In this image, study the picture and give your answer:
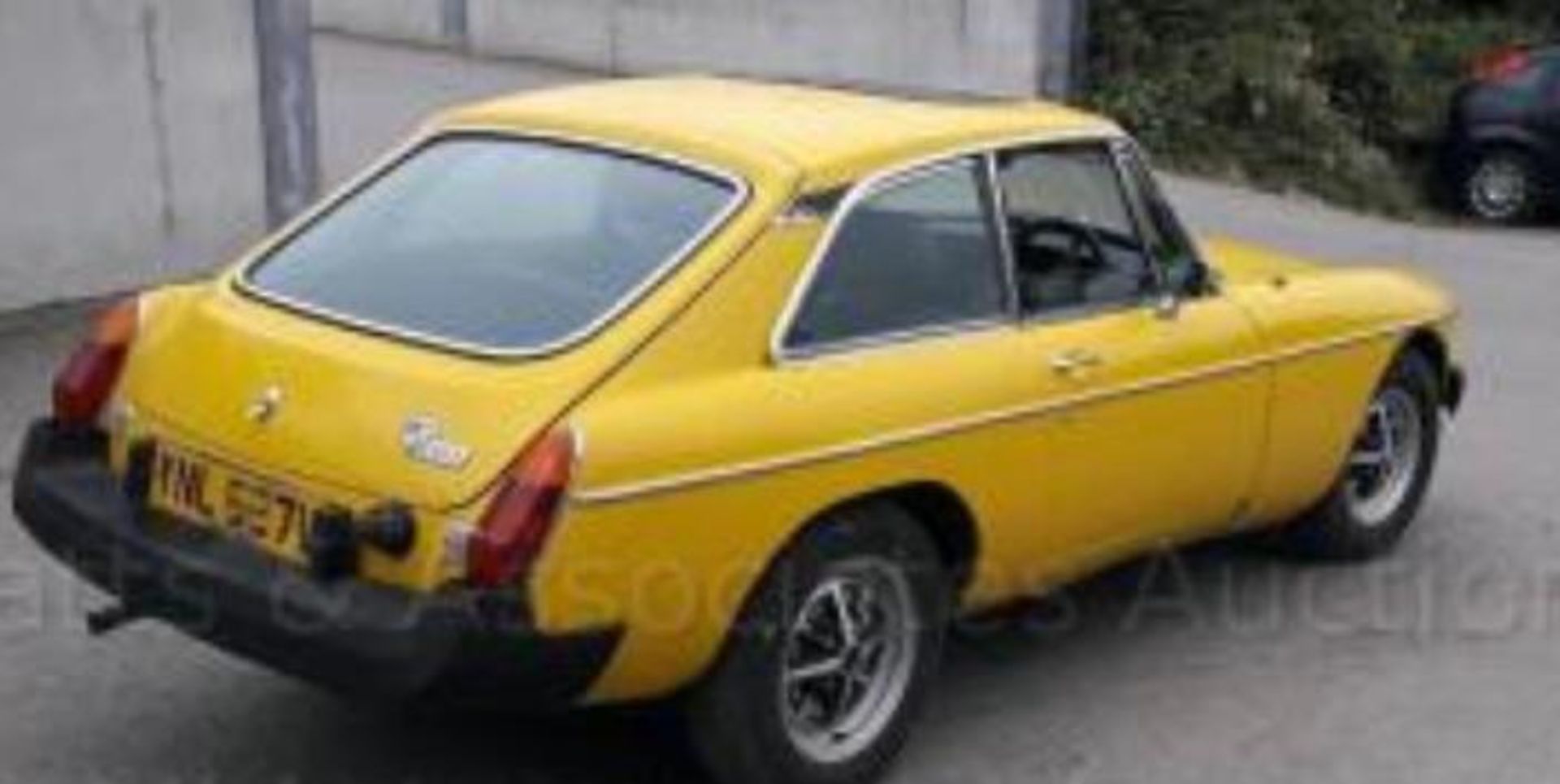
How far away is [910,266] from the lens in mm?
5883

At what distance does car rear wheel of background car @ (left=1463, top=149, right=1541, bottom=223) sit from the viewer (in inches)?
782

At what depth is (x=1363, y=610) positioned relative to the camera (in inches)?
291

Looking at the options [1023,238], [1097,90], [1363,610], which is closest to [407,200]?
[1023,238]

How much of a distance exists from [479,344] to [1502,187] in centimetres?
1599

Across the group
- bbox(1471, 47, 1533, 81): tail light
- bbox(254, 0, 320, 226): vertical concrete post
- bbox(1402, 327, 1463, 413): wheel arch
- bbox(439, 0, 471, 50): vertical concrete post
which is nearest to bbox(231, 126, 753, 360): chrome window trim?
bbox(1402, 327, 1463, 413): wheel arch

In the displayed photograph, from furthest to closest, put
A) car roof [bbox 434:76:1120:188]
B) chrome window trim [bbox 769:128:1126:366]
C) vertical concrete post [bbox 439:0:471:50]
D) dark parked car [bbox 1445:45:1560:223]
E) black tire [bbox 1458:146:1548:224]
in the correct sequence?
vertical concrete post [bbox 439:0:471:50]
black tire [bbox 1458:146:1548:224]
dark parked car [bbox 1445:45:1560:223]
car roof [bbox 434:76:1120:188]
chrome window trim [bbox 769:128:1126:366]

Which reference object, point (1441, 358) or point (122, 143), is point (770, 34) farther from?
point (1441, 358)

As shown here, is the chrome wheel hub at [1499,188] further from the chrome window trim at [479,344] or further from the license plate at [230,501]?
the license plate at [230,501]

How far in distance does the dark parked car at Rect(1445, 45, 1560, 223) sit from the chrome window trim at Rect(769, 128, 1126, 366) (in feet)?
46.2

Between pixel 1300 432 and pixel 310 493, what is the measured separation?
9.60 feet

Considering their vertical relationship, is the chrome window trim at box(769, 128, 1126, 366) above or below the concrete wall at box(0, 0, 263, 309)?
above

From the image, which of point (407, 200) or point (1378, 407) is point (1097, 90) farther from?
point (407, 200)

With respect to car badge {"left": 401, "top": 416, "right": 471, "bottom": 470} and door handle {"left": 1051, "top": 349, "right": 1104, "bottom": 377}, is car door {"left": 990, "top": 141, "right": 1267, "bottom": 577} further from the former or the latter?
car badge {"left": 401, "top": 416, "right": 471, "bottom": 470}

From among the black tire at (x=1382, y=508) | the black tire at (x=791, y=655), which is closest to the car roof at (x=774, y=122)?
the black tire at (x=791, y=655)
